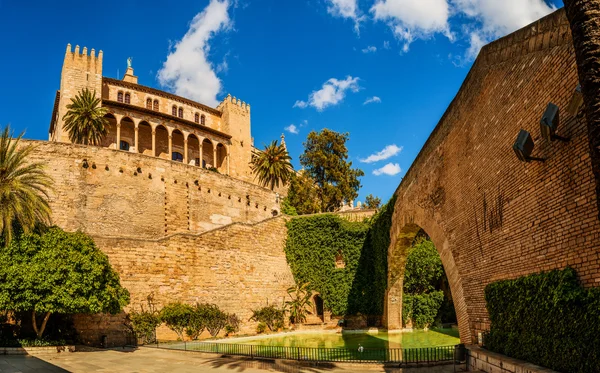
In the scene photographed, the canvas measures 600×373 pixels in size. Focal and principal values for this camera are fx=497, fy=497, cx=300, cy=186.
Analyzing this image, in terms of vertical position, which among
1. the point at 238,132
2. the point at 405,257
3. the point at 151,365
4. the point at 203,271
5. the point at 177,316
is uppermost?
the point at 238,132

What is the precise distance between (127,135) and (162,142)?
334 cm

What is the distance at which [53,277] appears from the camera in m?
17.2

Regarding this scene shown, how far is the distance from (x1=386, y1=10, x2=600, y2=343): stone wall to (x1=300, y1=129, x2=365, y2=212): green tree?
2815 cm

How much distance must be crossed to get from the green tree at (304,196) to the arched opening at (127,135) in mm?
14895

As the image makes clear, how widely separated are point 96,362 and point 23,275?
13.6 ft

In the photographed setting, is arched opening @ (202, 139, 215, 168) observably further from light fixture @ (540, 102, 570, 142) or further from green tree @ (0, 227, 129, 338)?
light fixture @ (540, 102, 570, 142)

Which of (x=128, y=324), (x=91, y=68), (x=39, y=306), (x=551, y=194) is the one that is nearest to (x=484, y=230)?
(x=551, y=194)

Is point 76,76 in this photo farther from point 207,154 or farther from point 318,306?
point 318,306

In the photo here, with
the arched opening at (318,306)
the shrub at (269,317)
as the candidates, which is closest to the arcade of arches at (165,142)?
the arched opening at (318,306)

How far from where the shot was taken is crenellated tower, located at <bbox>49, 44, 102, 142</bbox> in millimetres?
39812

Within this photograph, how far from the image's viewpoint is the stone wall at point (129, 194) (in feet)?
98.6

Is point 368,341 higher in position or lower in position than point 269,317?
lower

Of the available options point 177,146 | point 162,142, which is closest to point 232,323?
point 162,142

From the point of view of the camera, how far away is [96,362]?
51.0 ft
